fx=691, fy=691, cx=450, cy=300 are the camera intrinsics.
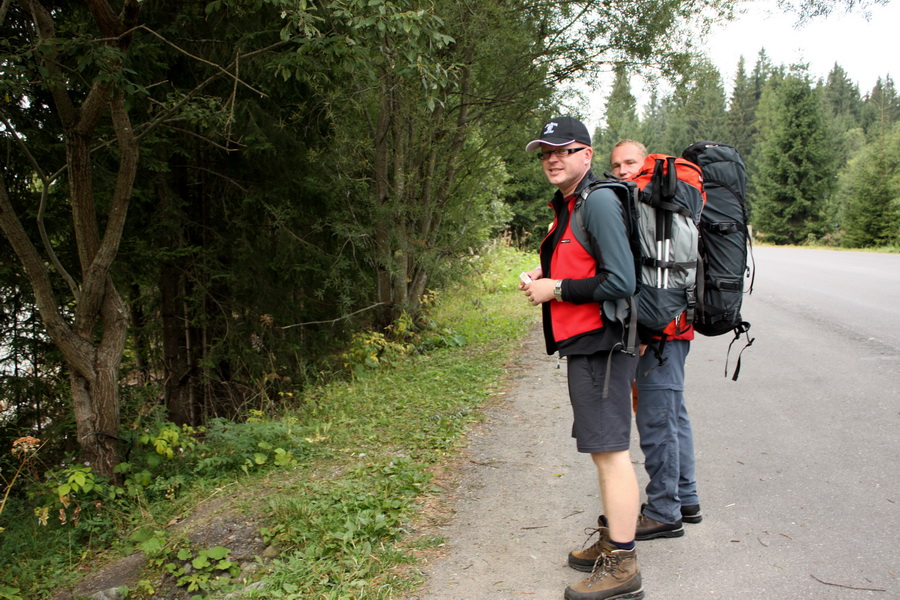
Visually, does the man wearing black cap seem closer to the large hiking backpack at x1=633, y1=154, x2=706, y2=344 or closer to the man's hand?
the man's hand

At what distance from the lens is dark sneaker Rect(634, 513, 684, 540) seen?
364 centimetres

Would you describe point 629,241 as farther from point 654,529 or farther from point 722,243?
point 654,529

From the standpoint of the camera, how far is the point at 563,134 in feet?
10.3

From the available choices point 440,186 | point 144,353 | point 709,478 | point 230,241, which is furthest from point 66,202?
point 709,478

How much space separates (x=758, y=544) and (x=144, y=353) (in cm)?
784

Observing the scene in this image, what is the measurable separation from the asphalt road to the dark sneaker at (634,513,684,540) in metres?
0.05

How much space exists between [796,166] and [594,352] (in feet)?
140

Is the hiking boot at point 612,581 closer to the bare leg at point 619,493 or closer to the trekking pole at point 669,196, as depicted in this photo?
the bare leg at point 619,493

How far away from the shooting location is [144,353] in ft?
29.6

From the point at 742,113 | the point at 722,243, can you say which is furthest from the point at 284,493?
the point at 742,113

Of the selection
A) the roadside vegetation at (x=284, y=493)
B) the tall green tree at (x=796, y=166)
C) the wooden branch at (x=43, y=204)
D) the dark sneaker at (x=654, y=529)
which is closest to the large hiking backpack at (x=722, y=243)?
the dark sneaker at (x=654, y=529)

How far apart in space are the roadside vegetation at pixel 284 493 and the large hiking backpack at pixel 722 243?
1924mm

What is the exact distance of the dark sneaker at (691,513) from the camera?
3.82m

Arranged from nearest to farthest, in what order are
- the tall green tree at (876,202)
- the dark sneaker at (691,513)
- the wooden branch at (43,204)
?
the dark sneaker at (691,513)
the wooden branch at (43,204)
the tall green tree at (876,202)
